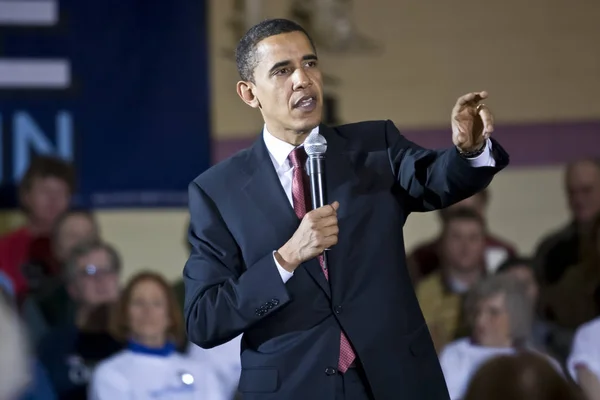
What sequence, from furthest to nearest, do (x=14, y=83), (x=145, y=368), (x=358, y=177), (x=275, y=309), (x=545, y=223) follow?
(x=545, y=223) < (x=14, y=83) < (x=145, y=368) < (x=358, y=177) < (x=275, y=309)

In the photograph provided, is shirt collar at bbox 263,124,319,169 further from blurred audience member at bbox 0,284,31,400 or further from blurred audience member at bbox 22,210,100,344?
blurred audience member at bbox 22,210,100,344

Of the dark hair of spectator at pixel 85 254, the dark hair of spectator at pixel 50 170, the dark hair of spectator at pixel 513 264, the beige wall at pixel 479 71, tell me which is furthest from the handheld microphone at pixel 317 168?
the beige wall at pixel 479 71

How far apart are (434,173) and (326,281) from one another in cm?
32

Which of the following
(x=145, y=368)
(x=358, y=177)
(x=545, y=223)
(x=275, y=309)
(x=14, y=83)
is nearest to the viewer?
A: (x=275, y=309)

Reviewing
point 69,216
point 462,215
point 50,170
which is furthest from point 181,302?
point 462,215

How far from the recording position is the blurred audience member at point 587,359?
4457mm

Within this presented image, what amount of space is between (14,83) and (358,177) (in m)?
3.85

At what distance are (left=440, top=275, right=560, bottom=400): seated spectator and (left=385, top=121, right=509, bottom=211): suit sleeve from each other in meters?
2.48

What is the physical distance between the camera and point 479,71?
621 centimetres

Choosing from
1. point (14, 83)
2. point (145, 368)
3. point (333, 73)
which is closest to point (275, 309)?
point (145, 368)

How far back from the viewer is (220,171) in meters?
2.22

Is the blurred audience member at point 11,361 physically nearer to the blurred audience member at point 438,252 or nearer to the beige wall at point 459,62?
the blurred audience member at point 438,252

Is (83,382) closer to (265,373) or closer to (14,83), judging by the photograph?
(14,83)

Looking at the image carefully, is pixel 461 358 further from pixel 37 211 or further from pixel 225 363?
pixel 37 211
